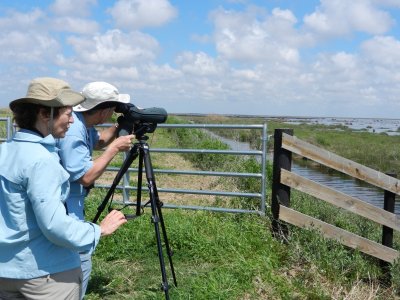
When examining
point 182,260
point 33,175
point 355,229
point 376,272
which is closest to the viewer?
point 33,175

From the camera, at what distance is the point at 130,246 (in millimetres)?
5008

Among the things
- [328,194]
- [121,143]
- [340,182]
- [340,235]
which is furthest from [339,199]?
A: [340,182]

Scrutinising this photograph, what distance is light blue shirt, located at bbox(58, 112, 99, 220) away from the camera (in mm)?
2750

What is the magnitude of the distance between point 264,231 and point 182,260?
1071 mm

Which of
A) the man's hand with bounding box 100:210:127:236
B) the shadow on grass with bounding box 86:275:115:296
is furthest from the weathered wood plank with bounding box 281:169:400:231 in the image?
the man's hand with bounding box 100:210:127:236

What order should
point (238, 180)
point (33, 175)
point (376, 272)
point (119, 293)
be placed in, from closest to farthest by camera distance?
point (33, 175) → point (119, 293) → point (376, 272) → point (238, 180)

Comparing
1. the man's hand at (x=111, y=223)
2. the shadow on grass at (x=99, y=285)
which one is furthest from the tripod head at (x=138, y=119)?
the shadow on grass at (x=99, y=285)

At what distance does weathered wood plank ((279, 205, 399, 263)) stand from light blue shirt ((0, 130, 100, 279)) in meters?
3.55

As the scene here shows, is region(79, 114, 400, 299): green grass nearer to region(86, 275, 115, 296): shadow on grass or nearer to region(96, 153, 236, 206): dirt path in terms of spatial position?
region(86, 275, 115, 296): shadow on grass

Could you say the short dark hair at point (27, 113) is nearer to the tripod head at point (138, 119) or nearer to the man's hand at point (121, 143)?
the man's hand at point (121, 143)

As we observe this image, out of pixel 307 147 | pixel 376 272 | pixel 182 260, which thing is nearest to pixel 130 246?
pixel 182 260

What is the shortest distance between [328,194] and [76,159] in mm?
3284

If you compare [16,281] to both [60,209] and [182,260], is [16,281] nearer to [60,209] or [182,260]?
[60,209]

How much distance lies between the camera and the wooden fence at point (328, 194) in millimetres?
5215
